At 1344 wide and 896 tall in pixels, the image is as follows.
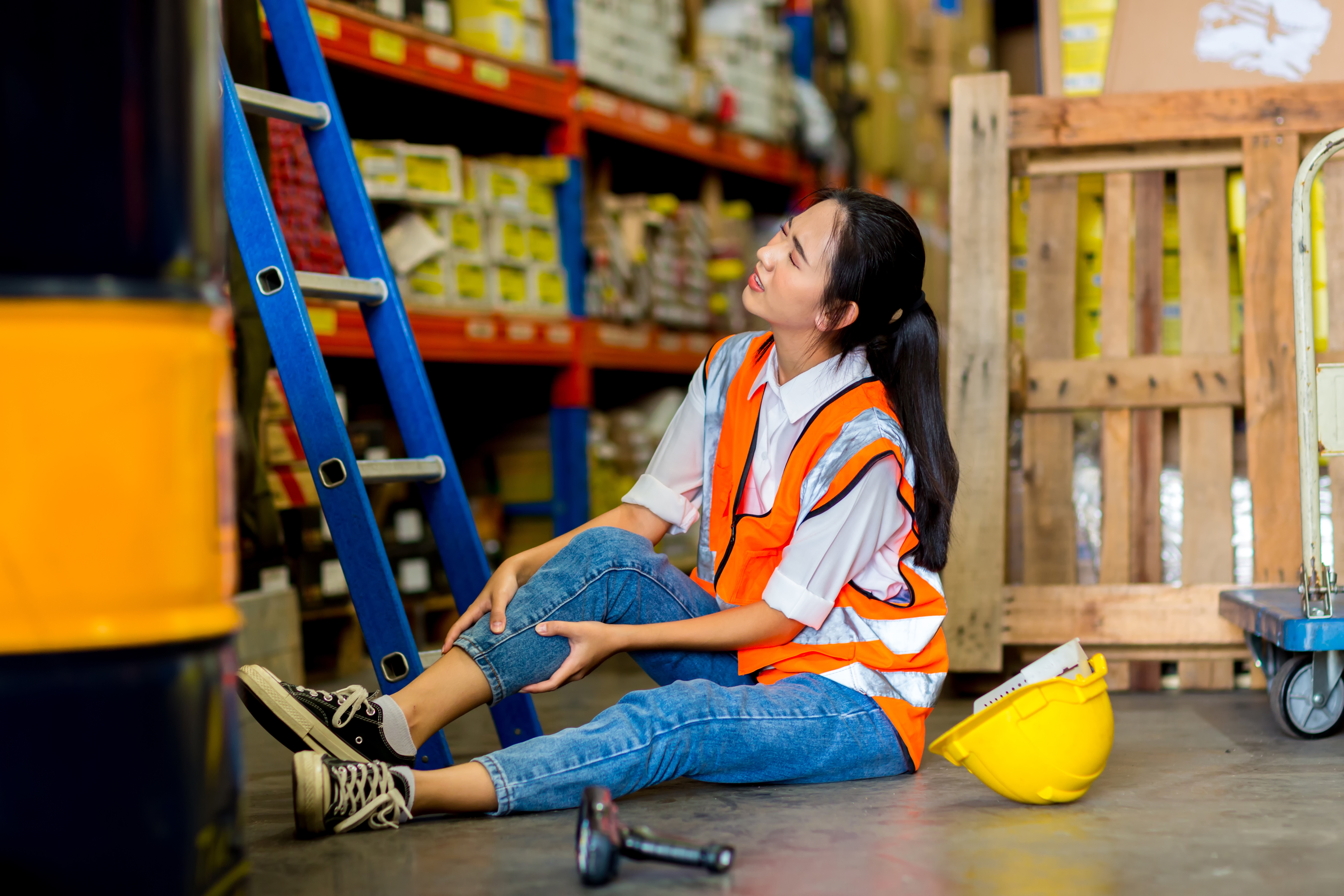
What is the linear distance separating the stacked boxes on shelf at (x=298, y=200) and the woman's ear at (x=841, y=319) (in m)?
1.84

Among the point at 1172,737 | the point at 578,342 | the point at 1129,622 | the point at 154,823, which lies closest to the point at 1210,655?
the point at 1129,622

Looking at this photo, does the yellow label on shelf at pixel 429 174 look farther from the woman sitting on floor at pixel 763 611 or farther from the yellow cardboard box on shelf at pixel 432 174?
the woman sitting on floor at pixel 763 611

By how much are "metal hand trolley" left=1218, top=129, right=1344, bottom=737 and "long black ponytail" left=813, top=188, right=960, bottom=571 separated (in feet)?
2.61

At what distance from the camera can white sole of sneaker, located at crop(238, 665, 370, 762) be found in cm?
204

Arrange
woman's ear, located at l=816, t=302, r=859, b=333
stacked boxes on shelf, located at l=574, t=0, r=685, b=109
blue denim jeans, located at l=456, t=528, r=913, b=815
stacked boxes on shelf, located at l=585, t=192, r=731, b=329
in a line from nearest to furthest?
1. blue denim jeans, located at l=456, t=528, r=913, b=815
2. woman's ear, located at l=816, t=302, r=859, b=333
3. stacked boxes on shelf, located at l=574, t=0, r=685, b=109
4. stacked boxes on shelf, located at l=585, t=192, r=731, b=329

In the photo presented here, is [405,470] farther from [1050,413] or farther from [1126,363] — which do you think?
[1126,363]

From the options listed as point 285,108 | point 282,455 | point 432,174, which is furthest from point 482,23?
point 285,108

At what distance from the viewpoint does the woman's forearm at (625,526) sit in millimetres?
A: 2422

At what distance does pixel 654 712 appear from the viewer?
2.05 m

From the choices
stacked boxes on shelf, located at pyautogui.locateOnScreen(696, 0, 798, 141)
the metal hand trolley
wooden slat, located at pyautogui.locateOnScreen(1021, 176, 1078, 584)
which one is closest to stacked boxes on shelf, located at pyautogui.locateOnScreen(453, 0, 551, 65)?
stacked boxes on shelf, located at pyautogui.locateOnScreen(696, 0, 798, 141)

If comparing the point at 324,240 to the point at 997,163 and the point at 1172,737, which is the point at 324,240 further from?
the point at 1172,737

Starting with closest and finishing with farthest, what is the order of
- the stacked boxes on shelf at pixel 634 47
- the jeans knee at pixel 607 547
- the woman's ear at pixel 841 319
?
the jeans knee at pixel 607 547 < the woman's ear at pixel 841 319 < the stacked boxes on shelf at pixel 634 47

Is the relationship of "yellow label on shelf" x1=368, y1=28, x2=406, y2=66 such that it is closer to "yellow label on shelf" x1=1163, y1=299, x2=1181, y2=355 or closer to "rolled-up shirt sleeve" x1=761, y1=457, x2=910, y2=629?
"yellow label on shelf" x1=1163, y1=299, x2=1181, y2=355

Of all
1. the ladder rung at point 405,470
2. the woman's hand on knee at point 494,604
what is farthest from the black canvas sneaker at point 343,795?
the ladder rung at point 405,470
